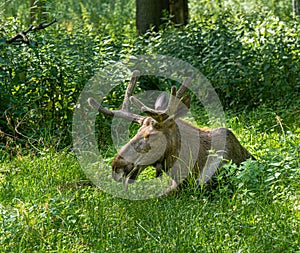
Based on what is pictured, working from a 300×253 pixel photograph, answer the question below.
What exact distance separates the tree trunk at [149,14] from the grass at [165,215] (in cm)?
622

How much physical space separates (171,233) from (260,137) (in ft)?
10.5

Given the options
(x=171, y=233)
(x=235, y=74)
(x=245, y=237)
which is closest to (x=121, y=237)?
(x=171, y=233)

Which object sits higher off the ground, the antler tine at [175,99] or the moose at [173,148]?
the antler tine at [175,99]

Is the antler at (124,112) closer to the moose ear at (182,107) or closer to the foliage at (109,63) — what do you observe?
the moose ear at (182,107)

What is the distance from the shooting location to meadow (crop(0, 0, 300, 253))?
16.1 feet

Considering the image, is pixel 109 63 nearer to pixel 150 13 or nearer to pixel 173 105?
pixel 173 105

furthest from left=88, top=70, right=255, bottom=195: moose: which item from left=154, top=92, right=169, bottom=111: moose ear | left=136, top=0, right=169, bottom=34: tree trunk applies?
left=136, top=0, right=169, bottom=34: tree trunk

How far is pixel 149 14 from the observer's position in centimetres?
1224

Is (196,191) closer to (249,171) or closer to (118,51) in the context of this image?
(249,171)

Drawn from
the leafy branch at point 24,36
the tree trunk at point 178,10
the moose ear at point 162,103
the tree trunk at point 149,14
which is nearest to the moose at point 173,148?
the moose ear at point 162,103

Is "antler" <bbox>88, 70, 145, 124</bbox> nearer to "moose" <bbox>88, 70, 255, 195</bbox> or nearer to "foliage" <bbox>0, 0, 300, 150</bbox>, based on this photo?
"moose" <bbox>88, 70, 255, 195</bbox>

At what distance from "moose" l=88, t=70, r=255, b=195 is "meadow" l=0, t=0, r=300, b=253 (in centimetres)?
20

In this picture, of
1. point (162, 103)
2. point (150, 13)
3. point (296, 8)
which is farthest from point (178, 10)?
point (162, 103)

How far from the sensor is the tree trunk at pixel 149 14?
40.2 ft
